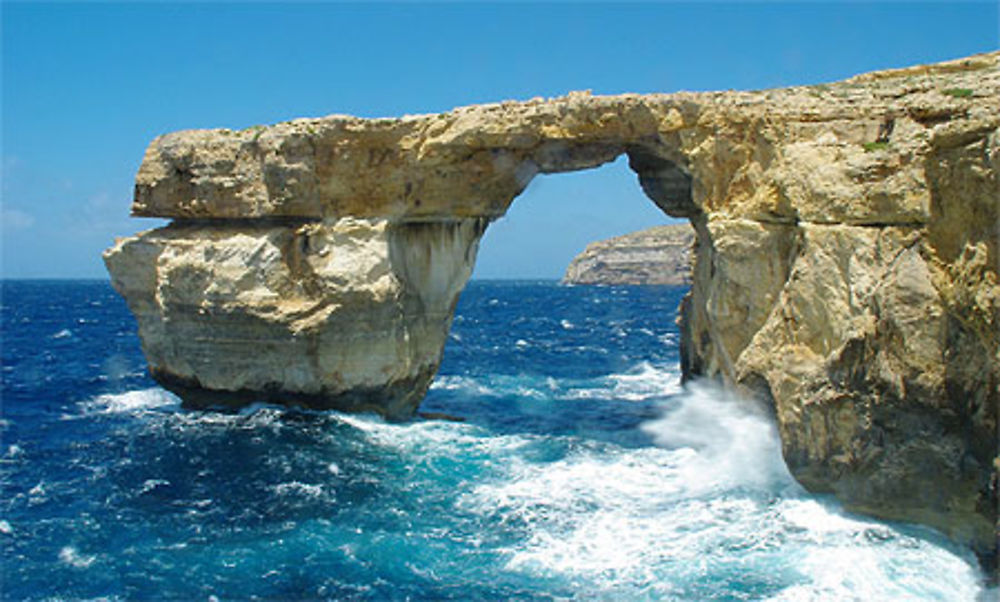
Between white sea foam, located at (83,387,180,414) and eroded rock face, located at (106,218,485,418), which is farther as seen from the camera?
white sea foam, located at (83,387,180,414)

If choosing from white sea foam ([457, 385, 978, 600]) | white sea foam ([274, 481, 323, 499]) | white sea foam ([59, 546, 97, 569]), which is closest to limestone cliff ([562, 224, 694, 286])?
white sea foam ([457, 385, 978, 600])

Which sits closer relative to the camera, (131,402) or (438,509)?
(438,509)

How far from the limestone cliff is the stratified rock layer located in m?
107

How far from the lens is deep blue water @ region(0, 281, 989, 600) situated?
12.7 m

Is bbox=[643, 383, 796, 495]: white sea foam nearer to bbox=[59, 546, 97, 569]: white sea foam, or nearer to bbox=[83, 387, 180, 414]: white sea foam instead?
bbox=[59, 546, 97, 569]: white sea foam

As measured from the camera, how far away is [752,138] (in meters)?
18.6

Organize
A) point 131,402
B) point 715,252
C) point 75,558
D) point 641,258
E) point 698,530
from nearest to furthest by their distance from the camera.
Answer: point 75,558 → point 698,530 → point 715,252 → point 131,402 → point 641,258

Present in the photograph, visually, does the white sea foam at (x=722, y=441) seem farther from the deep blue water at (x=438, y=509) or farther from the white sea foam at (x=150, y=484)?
the white sea foam at (x=150, y=484)

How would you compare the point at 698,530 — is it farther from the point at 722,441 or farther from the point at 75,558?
the point at 75,558

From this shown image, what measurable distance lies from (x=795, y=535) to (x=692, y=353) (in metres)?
14.3

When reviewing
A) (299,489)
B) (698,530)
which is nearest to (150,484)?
(299,489)

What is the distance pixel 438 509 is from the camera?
53.2 ft

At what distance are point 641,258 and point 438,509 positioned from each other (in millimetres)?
127375

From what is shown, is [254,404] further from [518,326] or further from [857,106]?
[518,326]
